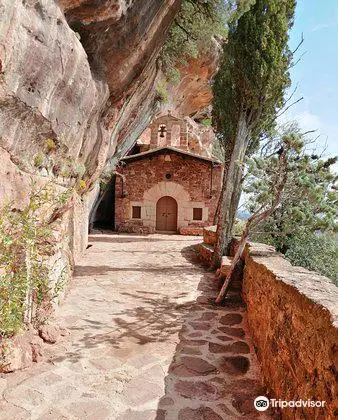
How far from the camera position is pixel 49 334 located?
4.16 m

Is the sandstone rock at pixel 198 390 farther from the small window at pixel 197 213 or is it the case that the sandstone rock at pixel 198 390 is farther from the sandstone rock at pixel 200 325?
the small window at pixel 197 213

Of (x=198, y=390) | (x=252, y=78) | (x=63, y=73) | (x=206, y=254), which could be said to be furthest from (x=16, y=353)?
(x=252, y=78)

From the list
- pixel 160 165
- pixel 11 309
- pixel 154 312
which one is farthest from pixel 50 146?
pixel 160 165

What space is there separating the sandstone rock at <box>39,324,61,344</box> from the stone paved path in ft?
0.30

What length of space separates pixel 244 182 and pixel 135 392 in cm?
658

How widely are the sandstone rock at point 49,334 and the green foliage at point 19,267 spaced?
0.27 m

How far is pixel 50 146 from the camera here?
499cm

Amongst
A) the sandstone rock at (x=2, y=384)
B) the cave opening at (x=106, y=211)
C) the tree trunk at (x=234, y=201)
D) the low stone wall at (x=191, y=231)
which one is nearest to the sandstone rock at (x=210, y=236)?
the tree trunk at (x=234, y=201)

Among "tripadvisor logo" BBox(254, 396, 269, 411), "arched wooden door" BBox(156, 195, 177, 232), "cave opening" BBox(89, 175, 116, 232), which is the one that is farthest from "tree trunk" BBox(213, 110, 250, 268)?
"cave opening" BBox(89, 175, 116, 232)

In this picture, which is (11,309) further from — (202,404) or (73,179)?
(73,179)

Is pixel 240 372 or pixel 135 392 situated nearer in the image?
pixel 135 392

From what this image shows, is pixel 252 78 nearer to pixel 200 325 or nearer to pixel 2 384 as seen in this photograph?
pixel 200 325

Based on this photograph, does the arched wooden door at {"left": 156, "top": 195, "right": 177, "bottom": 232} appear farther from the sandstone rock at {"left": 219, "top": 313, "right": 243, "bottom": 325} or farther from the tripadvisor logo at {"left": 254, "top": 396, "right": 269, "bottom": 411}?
the tripadvisor logo at {"left": 254, "top": 396, "right": 269, "bottom": 411}

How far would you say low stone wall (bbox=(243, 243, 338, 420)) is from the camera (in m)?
1.99
